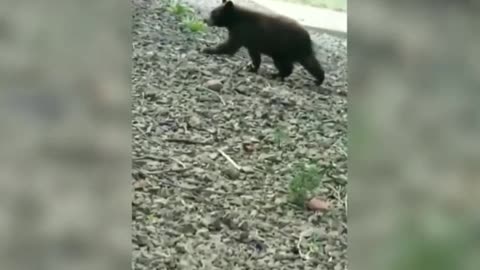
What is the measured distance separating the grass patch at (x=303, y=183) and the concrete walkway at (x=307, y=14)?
27 cm

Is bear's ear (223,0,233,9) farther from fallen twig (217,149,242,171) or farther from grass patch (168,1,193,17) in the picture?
fallen twig (217,149,242,171)

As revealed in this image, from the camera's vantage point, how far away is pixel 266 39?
135 centimetres

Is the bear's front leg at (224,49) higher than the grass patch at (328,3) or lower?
lower

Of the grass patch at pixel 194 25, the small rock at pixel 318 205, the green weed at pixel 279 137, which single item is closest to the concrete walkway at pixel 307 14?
the grass patch at pixel 194 25

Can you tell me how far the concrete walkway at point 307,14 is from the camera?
1.31 m

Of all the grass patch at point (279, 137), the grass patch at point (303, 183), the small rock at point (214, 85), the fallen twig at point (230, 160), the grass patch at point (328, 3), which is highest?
the grass patch at point (328, 3)

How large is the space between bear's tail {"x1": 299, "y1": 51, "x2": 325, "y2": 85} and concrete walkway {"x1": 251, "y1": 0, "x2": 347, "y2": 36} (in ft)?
0.20

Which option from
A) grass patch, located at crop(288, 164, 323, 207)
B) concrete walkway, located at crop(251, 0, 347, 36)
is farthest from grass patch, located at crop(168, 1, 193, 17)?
grass patch, located at crop(288, 164, 323, 207)

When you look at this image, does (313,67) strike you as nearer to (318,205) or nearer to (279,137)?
(279,137)

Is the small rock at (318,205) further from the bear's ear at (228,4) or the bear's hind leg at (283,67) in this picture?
the bear's ear at (228,4)

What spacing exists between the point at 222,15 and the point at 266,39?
10 centimetres
